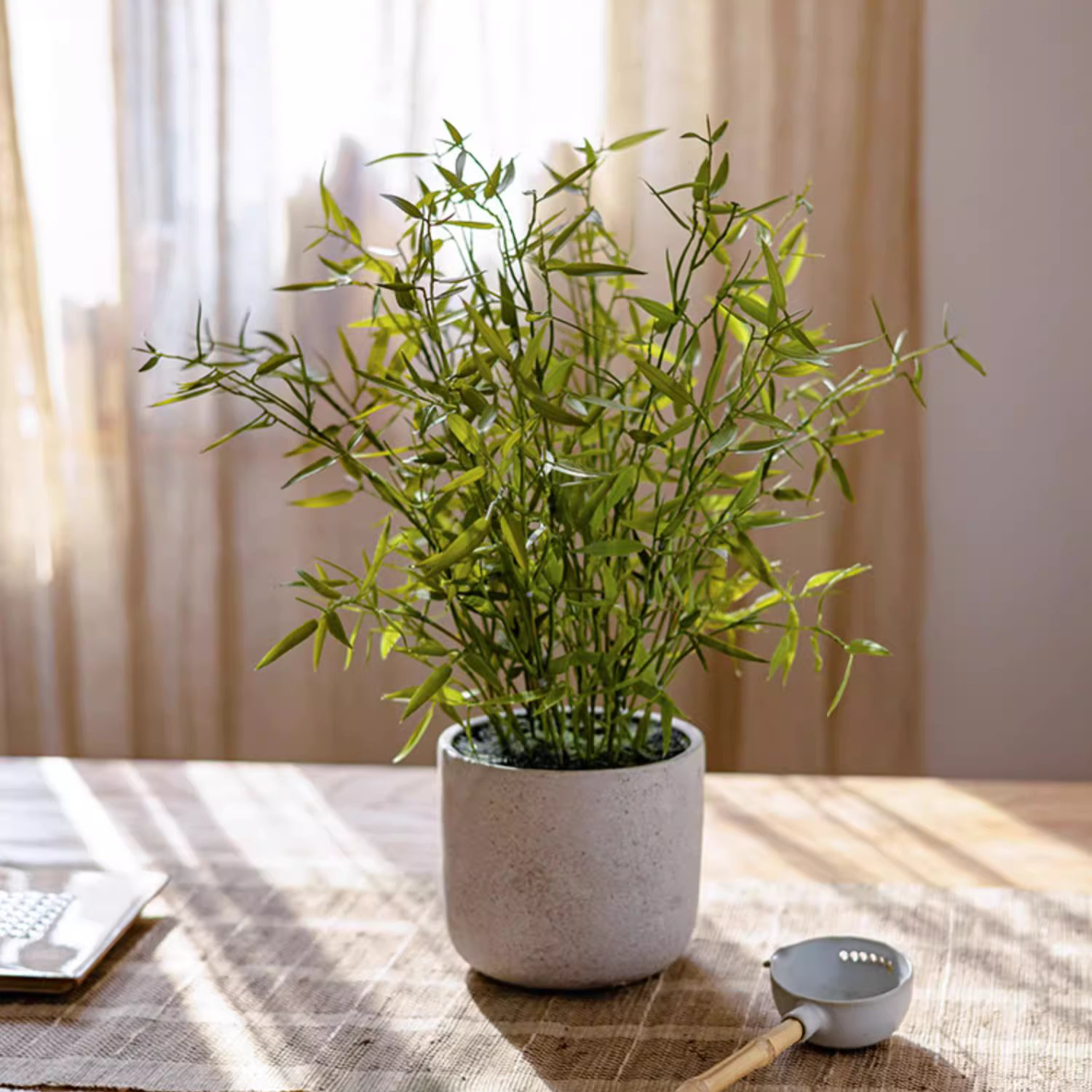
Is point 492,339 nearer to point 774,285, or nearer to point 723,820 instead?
point 774,285

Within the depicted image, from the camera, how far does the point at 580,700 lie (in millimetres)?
949

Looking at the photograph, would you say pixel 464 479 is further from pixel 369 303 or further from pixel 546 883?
pixel 369 303

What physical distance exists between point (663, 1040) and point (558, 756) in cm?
19

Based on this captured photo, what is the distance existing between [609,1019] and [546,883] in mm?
93

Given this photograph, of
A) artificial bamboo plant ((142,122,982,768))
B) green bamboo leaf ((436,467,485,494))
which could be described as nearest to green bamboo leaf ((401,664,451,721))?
artificial bamboo plant ((142,122,982,768))

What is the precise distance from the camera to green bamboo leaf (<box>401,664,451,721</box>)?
88 centimetres

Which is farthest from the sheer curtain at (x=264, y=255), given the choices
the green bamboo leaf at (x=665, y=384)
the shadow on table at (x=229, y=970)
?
the green bamboo leaf at (x=665, y=384)

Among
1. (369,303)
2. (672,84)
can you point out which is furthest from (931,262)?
(369,303)

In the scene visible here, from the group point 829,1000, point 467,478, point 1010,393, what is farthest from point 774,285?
point 1010,393

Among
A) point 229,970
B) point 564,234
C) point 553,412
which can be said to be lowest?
point 229,970

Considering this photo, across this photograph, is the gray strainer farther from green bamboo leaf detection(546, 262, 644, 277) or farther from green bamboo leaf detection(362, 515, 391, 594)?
green bamboo leaf detection(546, 262, 644, 277)

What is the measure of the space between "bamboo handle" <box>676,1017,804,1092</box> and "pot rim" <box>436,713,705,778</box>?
0.57 feet

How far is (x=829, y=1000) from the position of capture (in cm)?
90

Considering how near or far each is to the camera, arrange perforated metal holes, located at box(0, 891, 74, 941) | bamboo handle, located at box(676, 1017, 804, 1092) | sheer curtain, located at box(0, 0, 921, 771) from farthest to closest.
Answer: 1. sheer curtain, located at box(0, 0, 921, 771)
2. perforated metal holes, located at box(0, 891, 74, 941)
3. bamboo handle, located at box(676, 1017, 804, 1092)
